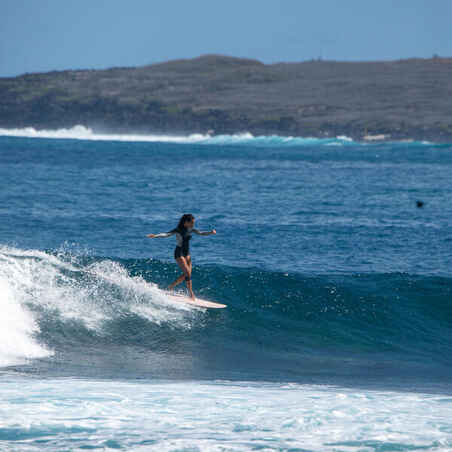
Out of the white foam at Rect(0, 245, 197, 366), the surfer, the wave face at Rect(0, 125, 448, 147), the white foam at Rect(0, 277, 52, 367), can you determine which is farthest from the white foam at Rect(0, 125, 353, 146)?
the white foam at Rect(0, 277, 52, 367)

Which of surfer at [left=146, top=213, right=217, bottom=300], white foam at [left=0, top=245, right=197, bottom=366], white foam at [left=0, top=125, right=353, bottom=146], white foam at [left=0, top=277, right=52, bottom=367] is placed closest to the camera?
white foam at [left=0, top=277, right=52, bottom=367]

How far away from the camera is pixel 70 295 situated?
14633 mm

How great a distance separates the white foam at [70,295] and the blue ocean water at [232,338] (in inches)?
1.5

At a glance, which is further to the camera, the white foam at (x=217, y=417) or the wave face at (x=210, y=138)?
the wave face at (x=210, y=138)

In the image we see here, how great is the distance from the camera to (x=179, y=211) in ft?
119

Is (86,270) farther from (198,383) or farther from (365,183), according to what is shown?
(365,183)

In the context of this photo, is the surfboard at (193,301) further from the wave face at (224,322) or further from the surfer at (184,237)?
the surfer at (184,237)

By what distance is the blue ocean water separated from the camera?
851 centimetres

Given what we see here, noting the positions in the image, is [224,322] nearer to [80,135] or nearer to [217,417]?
[217,417]

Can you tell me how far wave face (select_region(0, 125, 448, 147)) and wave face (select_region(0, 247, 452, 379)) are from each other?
5384 inches

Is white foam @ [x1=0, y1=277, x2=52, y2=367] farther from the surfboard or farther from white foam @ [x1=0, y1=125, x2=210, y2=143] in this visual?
white foam @ [x1=0, y1=125, x2=210, y2=143]

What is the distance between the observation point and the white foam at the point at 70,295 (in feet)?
44.5

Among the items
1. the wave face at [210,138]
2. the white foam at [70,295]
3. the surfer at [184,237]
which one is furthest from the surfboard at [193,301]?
the wave face at [210,138]

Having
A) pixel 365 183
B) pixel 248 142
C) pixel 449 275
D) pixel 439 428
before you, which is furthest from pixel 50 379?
pixel 248 142
